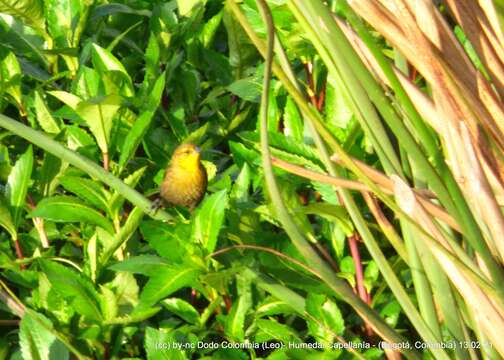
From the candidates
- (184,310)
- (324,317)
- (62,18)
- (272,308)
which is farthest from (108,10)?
(324,317)

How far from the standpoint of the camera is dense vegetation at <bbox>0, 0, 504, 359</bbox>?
4.97ft

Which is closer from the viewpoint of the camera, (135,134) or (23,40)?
(135,134)

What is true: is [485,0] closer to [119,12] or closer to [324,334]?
[324,334]

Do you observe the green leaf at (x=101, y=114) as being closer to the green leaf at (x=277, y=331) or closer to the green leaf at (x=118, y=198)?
the green leaf at (x=118, y=198)

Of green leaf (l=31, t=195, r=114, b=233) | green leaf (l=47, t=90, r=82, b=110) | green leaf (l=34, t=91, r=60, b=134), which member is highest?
green leaf (l=47, t=90, r=82, b=110)

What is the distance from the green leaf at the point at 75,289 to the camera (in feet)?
7.10

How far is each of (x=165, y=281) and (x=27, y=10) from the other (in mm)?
1046

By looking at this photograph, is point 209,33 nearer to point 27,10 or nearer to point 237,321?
point 27,10

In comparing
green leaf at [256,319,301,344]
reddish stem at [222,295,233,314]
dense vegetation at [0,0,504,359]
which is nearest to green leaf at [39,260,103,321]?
dense vegetation at [0,0,504,359]

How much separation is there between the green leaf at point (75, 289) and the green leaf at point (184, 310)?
148 millimetres

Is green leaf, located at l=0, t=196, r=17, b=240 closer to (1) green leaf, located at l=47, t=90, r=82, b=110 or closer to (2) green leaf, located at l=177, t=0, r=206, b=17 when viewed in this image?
(1) green leaf, located at l=47, t=90, r=82, b=110

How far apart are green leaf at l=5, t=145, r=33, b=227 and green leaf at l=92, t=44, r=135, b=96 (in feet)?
1.00

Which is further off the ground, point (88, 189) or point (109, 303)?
point (88, 189)

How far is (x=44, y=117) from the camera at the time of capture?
2.57 m
